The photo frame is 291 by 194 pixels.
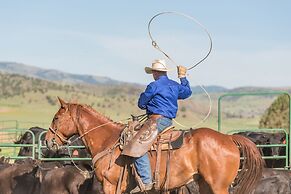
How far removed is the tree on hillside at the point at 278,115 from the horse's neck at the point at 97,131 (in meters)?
25.1

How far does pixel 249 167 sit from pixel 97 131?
221cm

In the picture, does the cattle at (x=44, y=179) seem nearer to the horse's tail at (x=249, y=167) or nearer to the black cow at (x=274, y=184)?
the horse's tail at (x=249, y=167)

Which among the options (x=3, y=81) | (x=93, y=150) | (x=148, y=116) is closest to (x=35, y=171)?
(x=93, y=150)

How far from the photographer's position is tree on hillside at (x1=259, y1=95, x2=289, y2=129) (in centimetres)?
3372

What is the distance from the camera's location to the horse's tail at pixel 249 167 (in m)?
8.94

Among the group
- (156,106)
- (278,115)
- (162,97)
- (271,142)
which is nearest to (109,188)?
(156,106)

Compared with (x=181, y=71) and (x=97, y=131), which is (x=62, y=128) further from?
(x=181, y=71)

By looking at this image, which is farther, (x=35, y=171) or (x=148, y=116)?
(x=35, y=171)

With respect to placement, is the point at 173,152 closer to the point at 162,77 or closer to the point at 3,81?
the point at 162,77

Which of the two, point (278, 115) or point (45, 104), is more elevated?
point (278, 115)

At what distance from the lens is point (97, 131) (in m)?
9.33

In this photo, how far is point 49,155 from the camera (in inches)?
584

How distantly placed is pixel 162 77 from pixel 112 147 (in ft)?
3.92

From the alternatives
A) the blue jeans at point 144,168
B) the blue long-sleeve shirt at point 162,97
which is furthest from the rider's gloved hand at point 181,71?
the blue jeans at point 144,168
